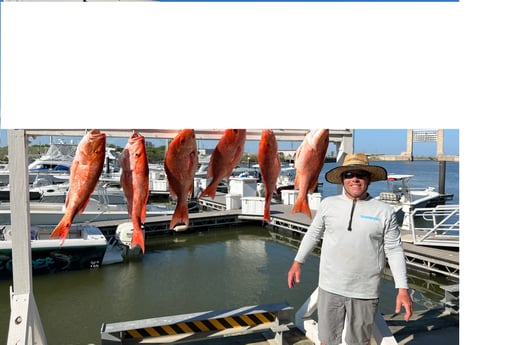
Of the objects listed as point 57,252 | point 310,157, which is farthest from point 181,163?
point 57,252

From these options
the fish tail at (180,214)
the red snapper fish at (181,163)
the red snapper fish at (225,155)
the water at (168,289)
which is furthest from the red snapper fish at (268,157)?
the water at (168,289)

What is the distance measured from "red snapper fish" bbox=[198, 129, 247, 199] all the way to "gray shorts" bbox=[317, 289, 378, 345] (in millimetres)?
1045

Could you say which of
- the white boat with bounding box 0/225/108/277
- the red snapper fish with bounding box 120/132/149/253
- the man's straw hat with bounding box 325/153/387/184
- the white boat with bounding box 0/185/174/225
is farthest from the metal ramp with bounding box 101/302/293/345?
the white boat with bounding box 0/185/174/225

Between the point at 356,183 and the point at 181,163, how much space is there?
45.7 inches

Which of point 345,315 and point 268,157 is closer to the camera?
point 268,157

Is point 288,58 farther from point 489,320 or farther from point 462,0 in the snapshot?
point 489,320

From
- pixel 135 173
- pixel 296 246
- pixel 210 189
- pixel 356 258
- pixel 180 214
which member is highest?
pixel 135 173

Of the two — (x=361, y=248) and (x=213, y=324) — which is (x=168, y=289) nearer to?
(x=213, y=324)

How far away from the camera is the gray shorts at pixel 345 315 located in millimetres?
2441

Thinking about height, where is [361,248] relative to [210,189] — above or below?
below

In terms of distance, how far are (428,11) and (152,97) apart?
721 mm

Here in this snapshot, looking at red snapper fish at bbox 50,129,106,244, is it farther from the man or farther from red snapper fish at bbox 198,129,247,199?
the man

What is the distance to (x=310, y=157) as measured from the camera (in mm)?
2387

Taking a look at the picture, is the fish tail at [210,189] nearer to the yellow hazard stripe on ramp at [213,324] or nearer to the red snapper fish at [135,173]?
the red snapper fish at [135,173]
